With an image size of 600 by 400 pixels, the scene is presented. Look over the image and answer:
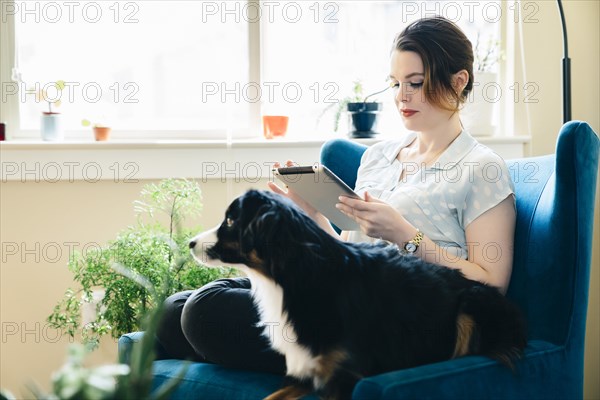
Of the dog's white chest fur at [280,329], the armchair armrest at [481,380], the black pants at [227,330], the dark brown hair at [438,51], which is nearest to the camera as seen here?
the armchair armrest at [481,380]

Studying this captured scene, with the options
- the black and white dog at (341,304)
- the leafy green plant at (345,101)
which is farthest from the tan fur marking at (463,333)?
the leafy green plant at (345,101)

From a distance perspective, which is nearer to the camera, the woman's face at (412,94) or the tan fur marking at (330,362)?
the tan fur marking at (330,362)

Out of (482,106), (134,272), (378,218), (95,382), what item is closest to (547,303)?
(378,218)

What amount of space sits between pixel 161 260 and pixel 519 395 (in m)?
1.19

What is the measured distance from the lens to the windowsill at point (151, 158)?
2629mm

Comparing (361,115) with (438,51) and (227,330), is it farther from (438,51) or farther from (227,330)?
(227,330)

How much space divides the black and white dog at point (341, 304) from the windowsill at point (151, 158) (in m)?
1.26

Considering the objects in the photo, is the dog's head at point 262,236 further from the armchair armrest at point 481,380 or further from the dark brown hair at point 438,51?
the dark brown hair at point 438,51

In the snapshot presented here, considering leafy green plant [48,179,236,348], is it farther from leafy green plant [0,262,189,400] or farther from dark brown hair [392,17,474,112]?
leafy green plant [0,262,189,400]

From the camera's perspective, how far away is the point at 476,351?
4.67ft

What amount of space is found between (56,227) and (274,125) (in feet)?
2.89

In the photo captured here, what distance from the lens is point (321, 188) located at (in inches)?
66.3

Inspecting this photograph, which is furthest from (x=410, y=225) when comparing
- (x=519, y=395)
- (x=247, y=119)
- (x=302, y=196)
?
(x=247, y=119)

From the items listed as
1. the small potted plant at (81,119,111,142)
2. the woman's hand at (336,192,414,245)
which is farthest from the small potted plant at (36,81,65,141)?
the woman's hand at (336,192,414,245)
